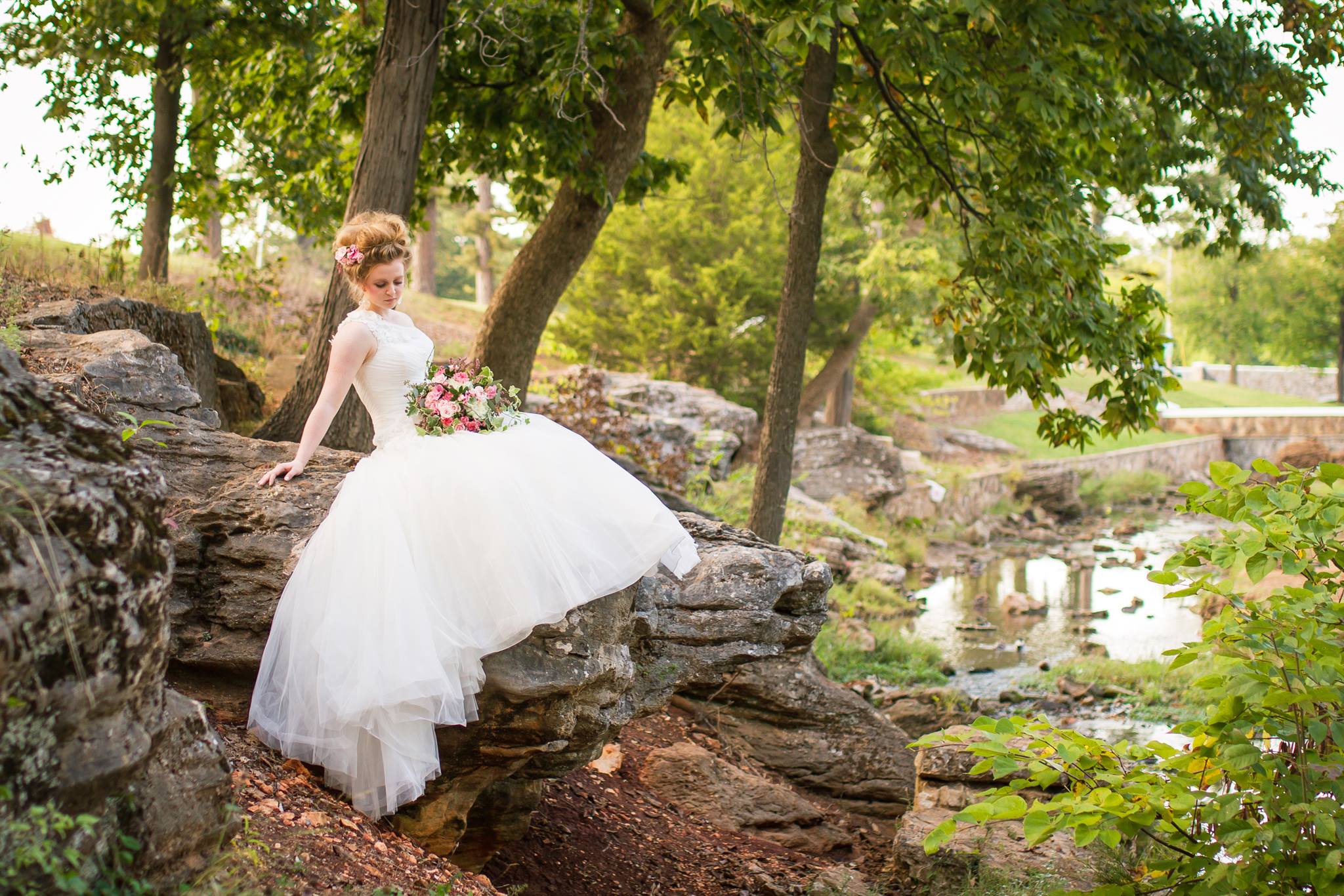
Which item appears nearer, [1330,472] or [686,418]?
[1330,472]

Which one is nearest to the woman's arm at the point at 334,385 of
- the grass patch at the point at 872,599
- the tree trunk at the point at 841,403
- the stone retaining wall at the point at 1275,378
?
the grass patch at the point at 872,599

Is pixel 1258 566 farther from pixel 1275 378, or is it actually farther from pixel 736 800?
pixel 1275 378

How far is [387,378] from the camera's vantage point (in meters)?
4.89

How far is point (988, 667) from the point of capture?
11.7m

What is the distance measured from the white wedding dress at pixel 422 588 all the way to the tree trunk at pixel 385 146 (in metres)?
3.08

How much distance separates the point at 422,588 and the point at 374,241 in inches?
76.8

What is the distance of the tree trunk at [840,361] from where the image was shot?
20516 mm

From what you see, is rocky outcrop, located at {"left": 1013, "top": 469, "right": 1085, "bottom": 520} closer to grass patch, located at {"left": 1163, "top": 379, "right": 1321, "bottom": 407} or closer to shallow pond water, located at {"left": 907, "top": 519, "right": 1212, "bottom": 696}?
shallow pond water, located at {"left": 907, "top": 519, "right": 1212, "bottom": 696}

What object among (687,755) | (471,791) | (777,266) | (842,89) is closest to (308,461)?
(471,791)

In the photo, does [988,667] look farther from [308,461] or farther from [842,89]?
[308,461]

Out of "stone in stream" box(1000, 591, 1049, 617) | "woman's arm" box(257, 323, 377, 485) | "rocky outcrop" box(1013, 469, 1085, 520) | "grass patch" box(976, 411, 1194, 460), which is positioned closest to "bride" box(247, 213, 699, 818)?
"woman's arm" box(257, 323, 377, 485)

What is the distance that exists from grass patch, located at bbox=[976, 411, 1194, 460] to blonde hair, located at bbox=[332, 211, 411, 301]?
24.4 m

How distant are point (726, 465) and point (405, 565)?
964cm

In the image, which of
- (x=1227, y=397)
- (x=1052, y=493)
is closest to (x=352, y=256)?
(x=1052, y=493)
